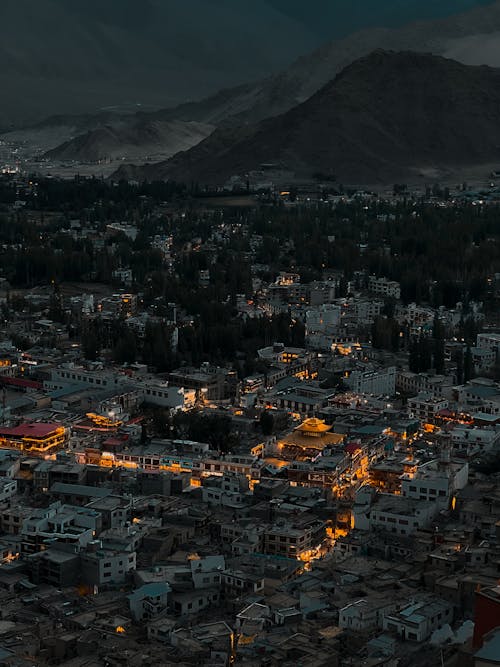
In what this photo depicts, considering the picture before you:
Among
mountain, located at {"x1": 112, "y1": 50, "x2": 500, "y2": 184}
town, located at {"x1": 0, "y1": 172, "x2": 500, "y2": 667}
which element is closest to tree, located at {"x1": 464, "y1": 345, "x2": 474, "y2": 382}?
town, located at {"x1": 0, "y1": 172, "x2": 500, "y2": 667}

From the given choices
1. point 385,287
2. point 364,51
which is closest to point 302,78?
point 364,51

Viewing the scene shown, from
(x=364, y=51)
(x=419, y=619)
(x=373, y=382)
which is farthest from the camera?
(x=364, y=51)

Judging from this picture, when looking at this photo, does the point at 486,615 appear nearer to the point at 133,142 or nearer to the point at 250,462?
the point at 250,462

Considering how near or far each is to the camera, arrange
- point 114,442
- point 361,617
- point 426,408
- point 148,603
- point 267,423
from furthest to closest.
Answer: point 426,408
point 267,423
point 114,442
point 148,603
point 361,617

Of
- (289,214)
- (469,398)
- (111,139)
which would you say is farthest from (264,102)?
(469,398)

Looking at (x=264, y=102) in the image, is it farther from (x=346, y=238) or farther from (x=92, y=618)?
(x=92, y=618)

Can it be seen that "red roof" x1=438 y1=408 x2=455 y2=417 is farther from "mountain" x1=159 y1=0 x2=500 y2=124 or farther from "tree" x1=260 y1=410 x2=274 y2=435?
"mountain" x1=159 y1=0 x2=500 y2=124
